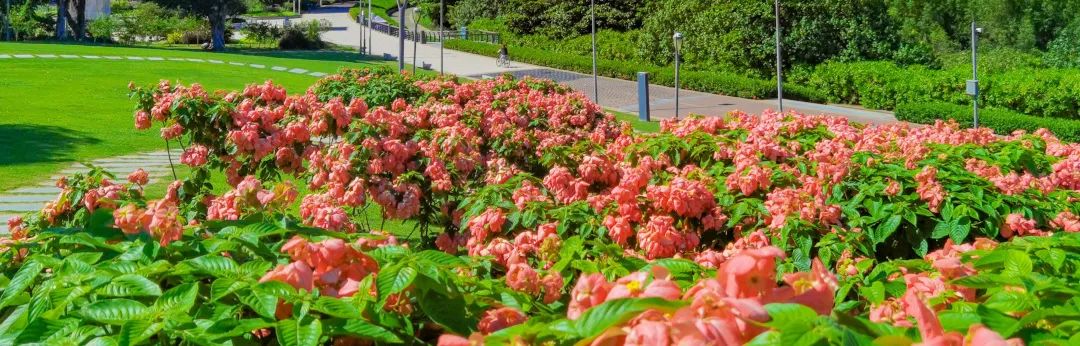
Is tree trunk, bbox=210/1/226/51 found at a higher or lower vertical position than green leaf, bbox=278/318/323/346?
higher

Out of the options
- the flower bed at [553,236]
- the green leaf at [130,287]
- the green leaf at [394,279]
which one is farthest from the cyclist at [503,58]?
the green leaf at [394,279]

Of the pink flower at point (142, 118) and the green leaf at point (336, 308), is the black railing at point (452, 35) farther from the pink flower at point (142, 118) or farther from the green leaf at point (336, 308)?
the green leaf at point (336, 308)

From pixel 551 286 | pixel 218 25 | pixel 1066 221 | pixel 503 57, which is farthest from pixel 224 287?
pixel 218 25

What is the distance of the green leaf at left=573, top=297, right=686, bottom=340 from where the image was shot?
1.55 metres

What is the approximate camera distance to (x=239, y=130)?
6.27 metres

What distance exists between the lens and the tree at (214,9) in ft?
139

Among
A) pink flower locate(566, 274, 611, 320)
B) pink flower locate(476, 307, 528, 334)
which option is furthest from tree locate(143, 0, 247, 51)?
pink flower locate(566, 274, 611, 320)

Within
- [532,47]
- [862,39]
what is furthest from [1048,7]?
[532,47]

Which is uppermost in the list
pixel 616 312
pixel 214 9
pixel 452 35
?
pixel 214 9

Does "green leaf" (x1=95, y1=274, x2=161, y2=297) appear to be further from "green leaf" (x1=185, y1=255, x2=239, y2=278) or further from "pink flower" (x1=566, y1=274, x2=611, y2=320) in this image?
"pink flower" (x1=566, y1=274, x2=611, y2=320)

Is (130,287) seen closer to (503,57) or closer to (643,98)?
(643,98)

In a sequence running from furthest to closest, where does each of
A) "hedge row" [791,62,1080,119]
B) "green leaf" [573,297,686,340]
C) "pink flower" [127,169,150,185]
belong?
1. "hedge row" [791,62,1080,119]
2. "pink flower" [127,169,150,185]
3. "green leaf" [573,297,686,340]

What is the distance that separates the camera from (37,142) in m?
12.8

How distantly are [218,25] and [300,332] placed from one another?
142 ft
